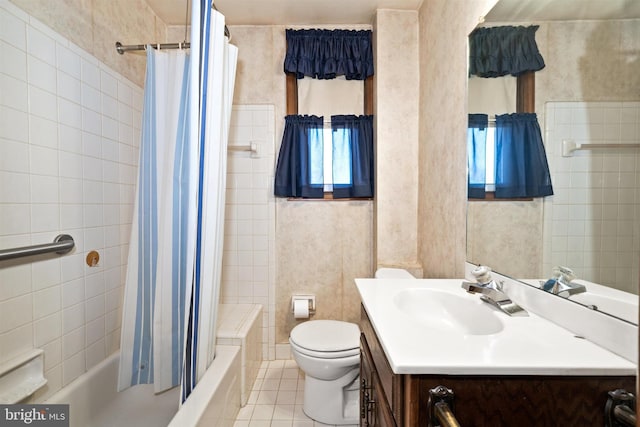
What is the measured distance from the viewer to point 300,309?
6.49ft

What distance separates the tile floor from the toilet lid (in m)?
0.43

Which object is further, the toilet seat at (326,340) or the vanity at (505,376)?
the toilet seat at (326,340)

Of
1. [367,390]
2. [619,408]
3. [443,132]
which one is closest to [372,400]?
[367,390]

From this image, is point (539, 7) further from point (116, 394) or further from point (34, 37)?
point (116, 394)

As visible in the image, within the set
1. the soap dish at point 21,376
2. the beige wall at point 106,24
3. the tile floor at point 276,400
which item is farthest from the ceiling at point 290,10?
the tile floor at point 276,400

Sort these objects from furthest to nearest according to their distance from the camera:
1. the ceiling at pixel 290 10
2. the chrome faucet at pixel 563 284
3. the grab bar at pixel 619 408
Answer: the ceiling at pixel 290 10
the chrome faucet at pixel 563 284
the grab bar at pixel 619 408

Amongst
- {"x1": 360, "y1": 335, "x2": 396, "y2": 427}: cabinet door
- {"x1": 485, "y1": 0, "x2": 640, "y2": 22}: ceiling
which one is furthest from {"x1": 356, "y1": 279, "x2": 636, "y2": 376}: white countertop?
{"x1": 485, "y1": 0, "x2": 640, "y2": 22}: ceiling

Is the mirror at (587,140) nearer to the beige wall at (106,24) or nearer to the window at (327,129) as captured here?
the window at (327,129)

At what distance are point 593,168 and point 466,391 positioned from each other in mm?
626

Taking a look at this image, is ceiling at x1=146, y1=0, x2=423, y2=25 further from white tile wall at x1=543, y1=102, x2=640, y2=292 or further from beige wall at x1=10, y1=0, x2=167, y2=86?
white tile wall at x1=543, y1=102, x2=640, y2=292

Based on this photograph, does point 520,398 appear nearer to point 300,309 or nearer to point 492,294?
point 492,294

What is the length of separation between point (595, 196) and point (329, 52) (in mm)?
1830

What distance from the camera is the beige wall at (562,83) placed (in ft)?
2.05

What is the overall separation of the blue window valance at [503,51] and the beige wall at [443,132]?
0.08 m
